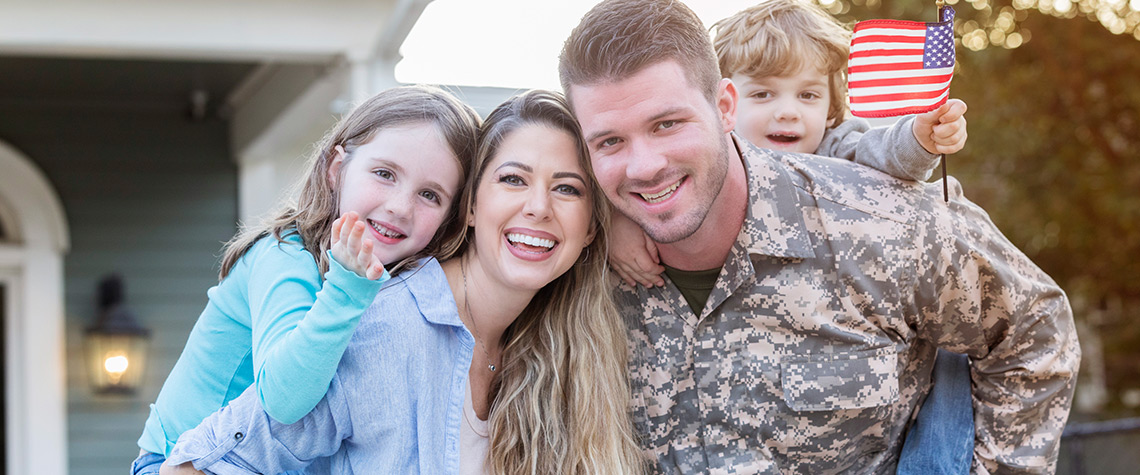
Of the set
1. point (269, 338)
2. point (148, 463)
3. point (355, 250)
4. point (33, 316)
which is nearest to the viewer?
point (355, 250)

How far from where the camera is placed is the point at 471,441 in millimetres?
2561

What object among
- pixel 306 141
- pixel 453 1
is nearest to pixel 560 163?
pixel 453 1

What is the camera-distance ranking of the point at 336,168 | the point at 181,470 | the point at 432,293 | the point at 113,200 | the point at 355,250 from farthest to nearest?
the point at 113,200
the point at 336,168
the point at 432,293
the point at 181,470
the point at 355,250

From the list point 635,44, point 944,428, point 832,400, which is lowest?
point 944,428

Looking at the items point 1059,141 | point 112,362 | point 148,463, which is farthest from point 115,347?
point 1059,141

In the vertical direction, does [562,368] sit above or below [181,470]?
above

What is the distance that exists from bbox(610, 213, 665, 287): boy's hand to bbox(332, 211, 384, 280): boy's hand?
767 mm

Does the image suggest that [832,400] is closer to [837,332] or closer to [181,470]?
[837,332]

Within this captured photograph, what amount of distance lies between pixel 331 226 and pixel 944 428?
5.37 ft

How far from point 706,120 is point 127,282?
16.7 feet

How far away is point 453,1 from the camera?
489 cm

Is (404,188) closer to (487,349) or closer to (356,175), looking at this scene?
(356,175)

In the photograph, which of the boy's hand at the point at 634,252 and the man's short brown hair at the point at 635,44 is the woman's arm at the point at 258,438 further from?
the man's short brown hair at the point at 635,44

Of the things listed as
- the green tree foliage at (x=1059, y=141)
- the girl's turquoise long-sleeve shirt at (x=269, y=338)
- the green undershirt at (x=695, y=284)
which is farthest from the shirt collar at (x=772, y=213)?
the green tree foliage at (x=1059, y=141)
